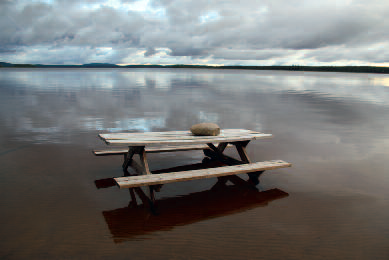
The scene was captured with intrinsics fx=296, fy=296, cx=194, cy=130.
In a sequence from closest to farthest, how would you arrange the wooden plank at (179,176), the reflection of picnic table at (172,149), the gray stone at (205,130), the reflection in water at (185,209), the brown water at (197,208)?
the brown water at (197,208)
the reflection in water at (185,209)
the wooden plank at (179,176)
the reflection of picnic table at (172,149)
the gray stone at (205,130)

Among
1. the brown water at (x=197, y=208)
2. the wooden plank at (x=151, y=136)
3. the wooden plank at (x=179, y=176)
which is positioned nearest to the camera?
the brown water at (x=197, y=208)

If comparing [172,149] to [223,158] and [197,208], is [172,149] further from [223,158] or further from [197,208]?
[197,208]


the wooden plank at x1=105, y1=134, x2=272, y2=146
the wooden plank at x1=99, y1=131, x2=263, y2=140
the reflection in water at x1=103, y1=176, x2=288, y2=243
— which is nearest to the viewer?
the reflection in water at x1=103, y1=176, x2=288, y2=243

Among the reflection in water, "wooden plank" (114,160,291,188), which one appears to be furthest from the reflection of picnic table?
the reflection in water

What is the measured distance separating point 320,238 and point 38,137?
9.19m

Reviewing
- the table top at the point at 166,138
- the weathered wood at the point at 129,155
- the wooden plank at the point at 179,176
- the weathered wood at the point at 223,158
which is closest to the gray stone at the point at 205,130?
the table top at the point at 166,138

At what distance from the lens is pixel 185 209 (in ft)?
16.7

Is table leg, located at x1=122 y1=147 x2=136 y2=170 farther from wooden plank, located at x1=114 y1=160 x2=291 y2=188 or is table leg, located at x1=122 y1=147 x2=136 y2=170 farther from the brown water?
wooden plank, located at x1=114 y1=160 x2=291 y2=188

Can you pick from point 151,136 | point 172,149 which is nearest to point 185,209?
point 151,136

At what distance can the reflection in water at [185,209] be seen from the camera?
447cm

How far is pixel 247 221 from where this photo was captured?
15.7 feet

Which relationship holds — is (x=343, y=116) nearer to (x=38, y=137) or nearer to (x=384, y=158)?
(x=384, y=158)

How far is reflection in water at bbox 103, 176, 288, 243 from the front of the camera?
14.7 feet

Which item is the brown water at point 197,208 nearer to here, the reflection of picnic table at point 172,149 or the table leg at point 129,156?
the table leg at point 129,156
